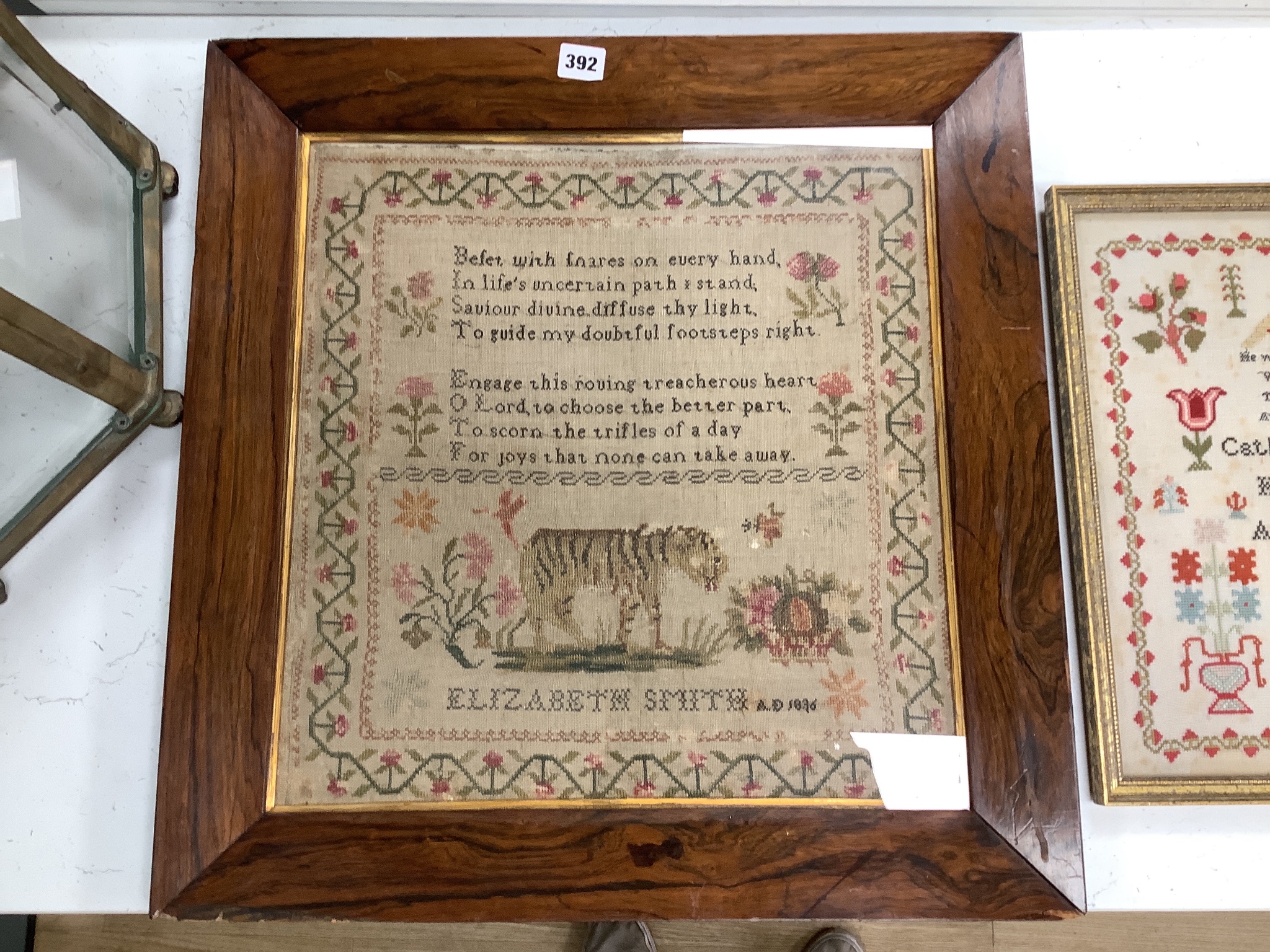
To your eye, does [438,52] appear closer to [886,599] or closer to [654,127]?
[654,127]

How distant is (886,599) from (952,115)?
63cm

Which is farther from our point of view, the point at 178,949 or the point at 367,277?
the point at 178,949

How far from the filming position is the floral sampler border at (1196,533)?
39.3 inches

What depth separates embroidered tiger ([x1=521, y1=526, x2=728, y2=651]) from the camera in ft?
3.24

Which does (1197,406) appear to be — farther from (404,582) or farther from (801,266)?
(404,582)

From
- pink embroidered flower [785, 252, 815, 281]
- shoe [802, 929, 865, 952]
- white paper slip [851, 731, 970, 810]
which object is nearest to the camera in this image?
white paper slip [851, 731, 970, 810]

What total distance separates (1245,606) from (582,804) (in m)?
0.86

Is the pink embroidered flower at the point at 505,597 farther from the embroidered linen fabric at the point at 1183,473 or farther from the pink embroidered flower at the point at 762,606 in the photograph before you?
the embroidered linen fabric at the point at 1183,473

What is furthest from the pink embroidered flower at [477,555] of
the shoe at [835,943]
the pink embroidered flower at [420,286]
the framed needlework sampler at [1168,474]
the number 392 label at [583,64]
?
the shoe at [835,943]

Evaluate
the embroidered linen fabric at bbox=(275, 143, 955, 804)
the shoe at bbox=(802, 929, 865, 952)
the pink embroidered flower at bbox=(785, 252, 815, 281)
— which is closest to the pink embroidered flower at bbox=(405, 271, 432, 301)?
the embroidered linen fabric at bbox=(275, 143, 955, 804)

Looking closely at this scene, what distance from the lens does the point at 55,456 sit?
929 millimetres

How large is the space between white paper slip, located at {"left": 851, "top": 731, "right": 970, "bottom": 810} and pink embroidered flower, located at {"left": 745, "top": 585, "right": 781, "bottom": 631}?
171mm

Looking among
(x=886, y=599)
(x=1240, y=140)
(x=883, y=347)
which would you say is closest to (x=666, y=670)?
(x=886, y=599)

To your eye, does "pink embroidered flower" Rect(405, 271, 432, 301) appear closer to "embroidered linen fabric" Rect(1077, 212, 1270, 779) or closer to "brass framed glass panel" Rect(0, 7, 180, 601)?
"brass framed glass panel" Rect(0, 7, 180, 601)
